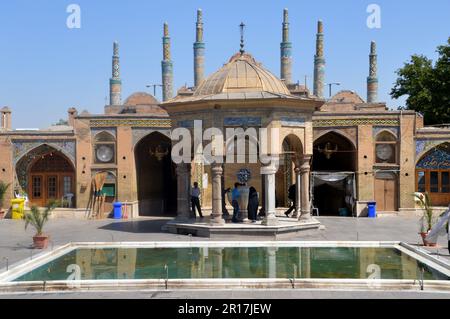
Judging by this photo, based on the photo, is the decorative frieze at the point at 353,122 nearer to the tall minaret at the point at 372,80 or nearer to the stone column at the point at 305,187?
the stone column at the point at 305,187

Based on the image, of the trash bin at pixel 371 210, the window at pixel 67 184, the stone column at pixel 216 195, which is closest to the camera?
the stone column at pixel 216 195

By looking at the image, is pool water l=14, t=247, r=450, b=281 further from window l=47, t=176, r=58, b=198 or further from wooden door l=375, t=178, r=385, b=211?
window l=47, t=176, r=58, b=198

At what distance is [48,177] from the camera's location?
25156 millimetres

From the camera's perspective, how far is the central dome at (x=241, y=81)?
706 inches

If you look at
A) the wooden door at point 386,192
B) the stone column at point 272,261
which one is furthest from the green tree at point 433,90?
the stone column at point 272,261

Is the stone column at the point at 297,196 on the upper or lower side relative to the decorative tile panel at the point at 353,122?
lower

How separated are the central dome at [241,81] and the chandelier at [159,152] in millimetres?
6898

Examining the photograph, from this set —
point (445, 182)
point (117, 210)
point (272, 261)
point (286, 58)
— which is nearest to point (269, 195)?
point (272, 261)

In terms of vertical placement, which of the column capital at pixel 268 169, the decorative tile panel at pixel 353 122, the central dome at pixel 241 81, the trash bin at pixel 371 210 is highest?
the central dome at pixel 241 81

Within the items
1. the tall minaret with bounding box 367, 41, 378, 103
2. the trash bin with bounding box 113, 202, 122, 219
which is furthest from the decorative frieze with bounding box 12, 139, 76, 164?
the tall minaret with bounding box 367, 41, 378, 103

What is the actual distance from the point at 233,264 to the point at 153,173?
576 inches

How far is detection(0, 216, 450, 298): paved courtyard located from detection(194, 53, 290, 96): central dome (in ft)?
16.7

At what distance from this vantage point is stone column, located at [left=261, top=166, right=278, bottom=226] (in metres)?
16.6
